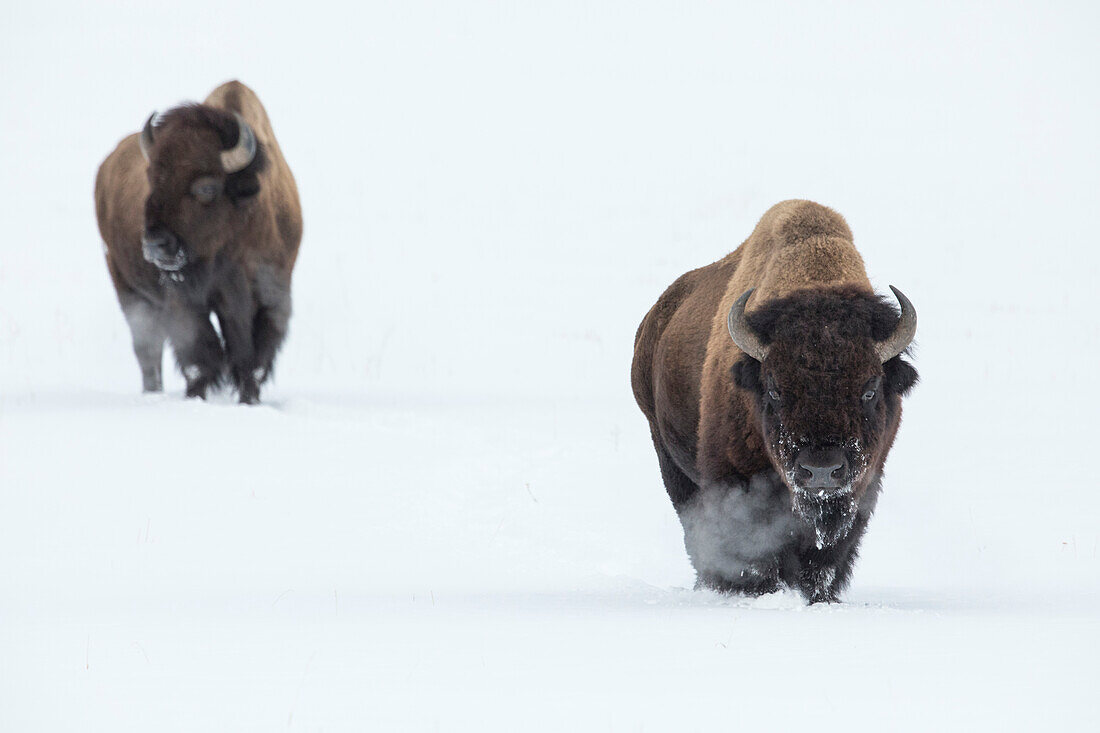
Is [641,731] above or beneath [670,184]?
above

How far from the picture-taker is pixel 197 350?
895cm

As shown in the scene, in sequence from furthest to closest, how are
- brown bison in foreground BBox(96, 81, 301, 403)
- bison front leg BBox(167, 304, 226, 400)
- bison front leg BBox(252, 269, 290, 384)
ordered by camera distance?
bison front leg BBox(252, 269, 290, 384) → bison front leg BBox(167, 304, 226, 400) → brown bison in foreground BBox(96, 81, 301, 403)

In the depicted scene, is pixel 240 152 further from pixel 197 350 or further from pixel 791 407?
pixel 791 407

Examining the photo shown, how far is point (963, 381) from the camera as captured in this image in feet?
36.9

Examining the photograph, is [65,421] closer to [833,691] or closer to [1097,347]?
[833,691]

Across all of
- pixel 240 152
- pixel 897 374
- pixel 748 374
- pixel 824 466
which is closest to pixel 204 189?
pixel 240 152

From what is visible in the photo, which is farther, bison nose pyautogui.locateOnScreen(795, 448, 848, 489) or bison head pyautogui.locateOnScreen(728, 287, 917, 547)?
bison head pyautogui.locateOnScreen(728, 287, 917, 547)

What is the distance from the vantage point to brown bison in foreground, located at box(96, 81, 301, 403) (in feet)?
27.9

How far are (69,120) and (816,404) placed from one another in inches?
1168

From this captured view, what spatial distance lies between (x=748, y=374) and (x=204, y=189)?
5268 millimetres

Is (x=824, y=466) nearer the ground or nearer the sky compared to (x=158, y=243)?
nearer the sky

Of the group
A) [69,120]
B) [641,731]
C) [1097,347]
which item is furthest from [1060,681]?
[69,120]

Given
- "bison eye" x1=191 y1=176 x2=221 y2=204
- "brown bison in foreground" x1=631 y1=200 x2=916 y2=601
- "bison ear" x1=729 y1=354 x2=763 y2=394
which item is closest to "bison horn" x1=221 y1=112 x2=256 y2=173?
"bison eye" x1=191 y1=176 x2=221 y2=204

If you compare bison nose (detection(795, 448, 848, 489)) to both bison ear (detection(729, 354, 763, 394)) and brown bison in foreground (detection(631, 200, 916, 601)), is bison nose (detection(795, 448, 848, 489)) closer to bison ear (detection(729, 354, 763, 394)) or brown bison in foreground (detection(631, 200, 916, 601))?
brown bison in foreground (detection(631, 200, 916, 601))
